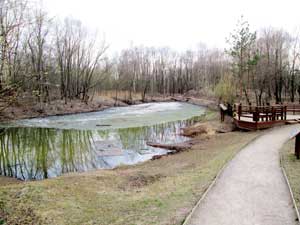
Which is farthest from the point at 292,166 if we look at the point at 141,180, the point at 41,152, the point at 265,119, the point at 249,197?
the point at 41,152

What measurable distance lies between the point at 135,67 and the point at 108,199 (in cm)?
6656

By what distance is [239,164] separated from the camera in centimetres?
1016

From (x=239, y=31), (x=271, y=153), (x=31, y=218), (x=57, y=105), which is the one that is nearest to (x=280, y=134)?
(x=271, y=153)

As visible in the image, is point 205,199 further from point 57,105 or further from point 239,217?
point 57,105

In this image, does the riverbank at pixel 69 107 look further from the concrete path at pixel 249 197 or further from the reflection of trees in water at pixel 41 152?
the concrete path at pixel 249 197

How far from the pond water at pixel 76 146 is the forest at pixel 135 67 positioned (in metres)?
3.53

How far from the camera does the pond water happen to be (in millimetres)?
14193

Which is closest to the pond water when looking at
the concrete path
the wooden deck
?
the wooden deck

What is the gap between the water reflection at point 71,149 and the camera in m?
14.1

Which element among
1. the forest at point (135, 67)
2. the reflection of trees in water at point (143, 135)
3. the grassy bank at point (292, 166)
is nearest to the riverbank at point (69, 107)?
the forest at point (135, 67)

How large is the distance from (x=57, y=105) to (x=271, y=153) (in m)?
35.2

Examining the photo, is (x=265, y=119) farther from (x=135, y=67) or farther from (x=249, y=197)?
(x=135, y=67)

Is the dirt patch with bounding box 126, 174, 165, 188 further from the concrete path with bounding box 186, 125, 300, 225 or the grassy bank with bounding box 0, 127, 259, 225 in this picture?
the concrete path with bounding box 186, 125, 300, 225

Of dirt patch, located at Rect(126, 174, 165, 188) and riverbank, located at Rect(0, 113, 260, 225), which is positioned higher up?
riverbank, located at Rect(0, 113, 260, 225)
